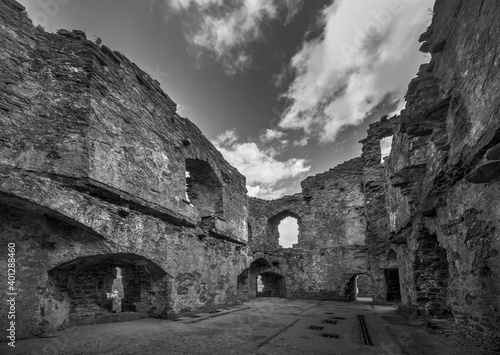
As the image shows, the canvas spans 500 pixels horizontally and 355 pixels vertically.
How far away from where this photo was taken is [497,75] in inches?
117

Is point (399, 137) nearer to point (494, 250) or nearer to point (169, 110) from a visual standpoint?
point (494, 250)

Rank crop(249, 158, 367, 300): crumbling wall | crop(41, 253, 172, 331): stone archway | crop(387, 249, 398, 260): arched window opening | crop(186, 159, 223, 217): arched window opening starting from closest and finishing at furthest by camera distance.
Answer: crop(41, 253, 172, 331): stone archway → crop(186, 159, 223, 217): arched window opening → crop(387, 249, 398, 260): arched window opening → crop(249, 158, 367, 300): crumbling wall

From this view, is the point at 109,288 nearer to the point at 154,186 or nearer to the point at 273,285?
the point at 154,186

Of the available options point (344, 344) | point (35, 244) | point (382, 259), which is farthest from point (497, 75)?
point (382, 259)

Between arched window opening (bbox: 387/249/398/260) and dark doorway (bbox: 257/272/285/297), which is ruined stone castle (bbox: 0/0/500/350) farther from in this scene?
dark doorway (bbox: 257/272/285/297)

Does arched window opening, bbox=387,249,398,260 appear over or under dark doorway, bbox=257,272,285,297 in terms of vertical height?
over

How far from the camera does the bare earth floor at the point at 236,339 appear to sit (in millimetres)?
3898

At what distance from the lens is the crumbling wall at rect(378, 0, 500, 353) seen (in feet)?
10.2

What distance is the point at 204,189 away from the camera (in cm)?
1073

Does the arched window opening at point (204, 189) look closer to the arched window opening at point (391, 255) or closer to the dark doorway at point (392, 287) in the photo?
the arched window opening at point (391, 255)

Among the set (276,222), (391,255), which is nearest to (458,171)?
(391,255)

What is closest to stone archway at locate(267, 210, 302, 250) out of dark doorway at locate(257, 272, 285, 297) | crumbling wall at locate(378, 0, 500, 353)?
dark doorway at locate(257, 272, 285, 297)

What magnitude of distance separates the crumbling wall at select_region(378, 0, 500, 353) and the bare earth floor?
2.63 feet

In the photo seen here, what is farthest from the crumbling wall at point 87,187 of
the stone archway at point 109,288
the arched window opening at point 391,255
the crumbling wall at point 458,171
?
the arched window opening at point 391,255
